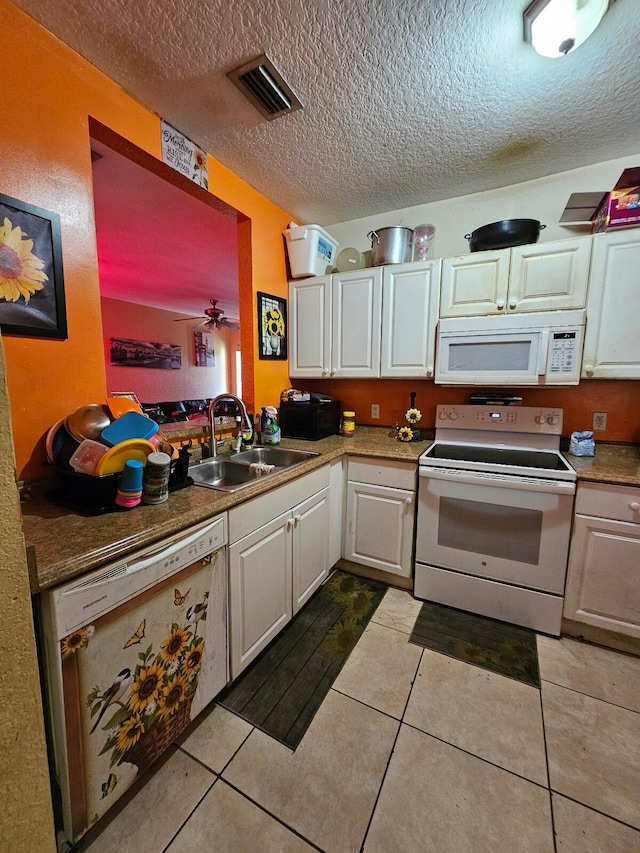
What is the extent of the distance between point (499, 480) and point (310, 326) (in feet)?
5.27

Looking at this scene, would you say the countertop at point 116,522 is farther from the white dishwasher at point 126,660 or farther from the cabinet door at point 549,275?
the cabinet door at point 549,275

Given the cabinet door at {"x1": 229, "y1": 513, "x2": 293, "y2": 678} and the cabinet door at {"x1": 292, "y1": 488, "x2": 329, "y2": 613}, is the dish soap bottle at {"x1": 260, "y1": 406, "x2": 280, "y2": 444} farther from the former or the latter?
the cabinet door at {"x1": 229, "y1": 513, "x2": 293, "y2": 678}

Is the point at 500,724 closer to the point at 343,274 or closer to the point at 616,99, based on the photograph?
the point at 343,274

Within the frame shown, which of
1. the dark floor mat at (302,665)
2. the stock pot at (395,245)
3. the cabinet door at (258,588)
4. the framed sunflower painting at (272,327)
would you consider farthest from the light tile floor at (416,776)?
the stock pot at (395,245)

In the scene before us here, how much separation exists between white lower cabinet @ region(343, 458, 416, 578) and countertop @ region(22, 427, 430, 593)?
2.35ft

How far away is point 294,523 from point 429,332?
1412mm

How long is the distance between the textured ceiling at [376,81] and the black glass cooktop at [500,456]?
163cm

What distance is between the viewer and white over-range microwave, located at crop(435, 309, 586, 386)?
1749mm

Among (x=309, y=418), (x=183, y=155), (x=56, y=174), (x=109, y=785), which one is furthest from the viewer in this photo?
(x=309, y=418)

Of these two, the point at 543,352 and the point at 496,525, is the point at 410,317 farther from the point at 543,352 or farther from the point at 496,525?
the point at 496,525

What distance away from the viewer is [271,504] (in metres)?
1.47

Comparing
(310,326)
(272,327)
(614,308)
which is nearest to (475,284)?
(614,308)

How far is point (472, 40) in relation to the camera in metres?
1.19

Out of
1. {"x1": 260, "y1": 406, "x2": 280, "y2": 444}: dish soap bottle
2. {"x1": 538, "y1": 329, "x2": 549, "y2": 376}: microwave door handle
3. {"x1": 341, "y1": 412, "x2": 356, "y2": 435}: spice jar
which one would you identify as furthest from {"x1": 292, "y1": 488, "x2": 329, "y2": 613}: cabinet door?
{"x1": 538, "y1": 329, "x2": 549, "y2": 376}: microwave door handle
